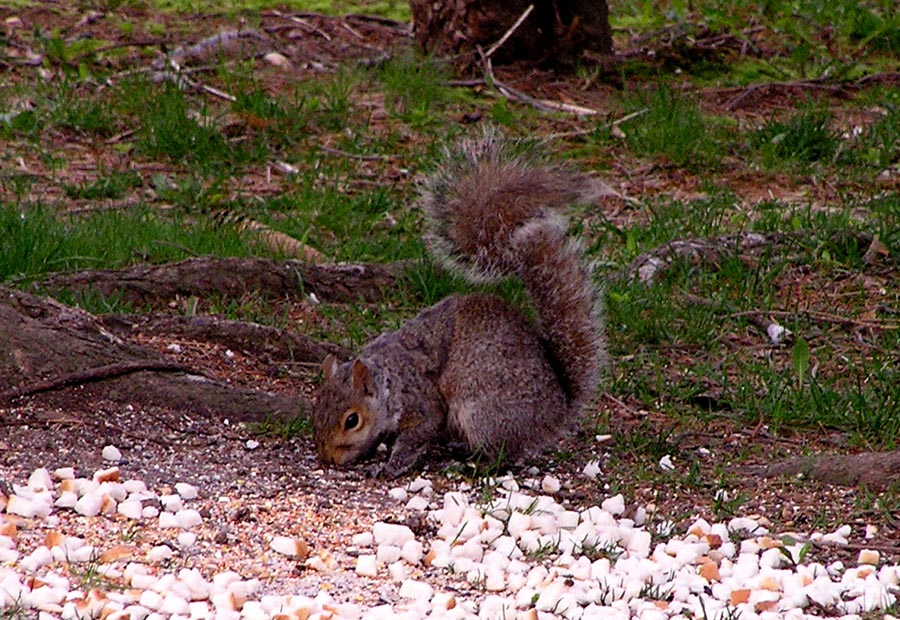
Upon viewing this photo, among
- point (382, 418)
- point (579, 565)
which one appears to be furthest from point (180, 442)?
point (579, 565)

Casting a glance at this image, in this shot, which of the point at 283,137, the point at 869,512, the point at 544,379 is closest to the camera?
the point at 869,512

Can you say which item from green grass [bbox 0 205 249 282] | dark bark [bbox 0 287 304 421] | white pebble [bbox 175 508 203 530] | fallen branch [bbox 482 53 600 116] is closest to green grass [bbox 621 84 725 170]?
fallen branch [bbox 482 53 600 116]

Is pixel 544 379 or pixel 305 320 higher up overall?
pixel 544 379

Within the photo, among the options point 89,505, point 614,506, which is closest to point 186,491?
point 89,505

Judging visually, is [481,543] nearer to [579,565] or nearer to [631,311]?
[579,565]

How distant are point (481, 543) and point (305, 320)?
184cm

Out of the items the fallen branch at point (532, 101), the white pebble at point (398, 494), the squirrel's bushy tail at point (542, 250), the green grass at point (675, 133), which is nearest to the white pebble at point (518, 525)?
the white pebble at point (398, 494)

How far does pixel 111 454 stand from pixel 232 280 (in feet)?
5.00

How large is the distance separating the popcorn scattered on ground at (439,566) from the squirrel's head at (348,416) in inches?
10.1

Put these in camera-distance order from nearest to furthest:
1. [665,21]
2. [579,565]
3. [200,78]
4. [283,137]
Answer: [579,565] → [283,137] → [200,78] → [665,21]

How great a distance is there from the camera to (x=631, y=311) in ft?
15.4

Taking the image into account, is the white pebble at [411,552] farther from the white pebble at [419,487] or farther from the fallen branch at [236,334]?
the fallen branch at [236,334]

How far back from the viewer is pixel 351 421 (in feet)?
11.3

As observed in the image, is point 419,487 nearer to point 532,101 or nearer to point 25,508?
point 25,508
